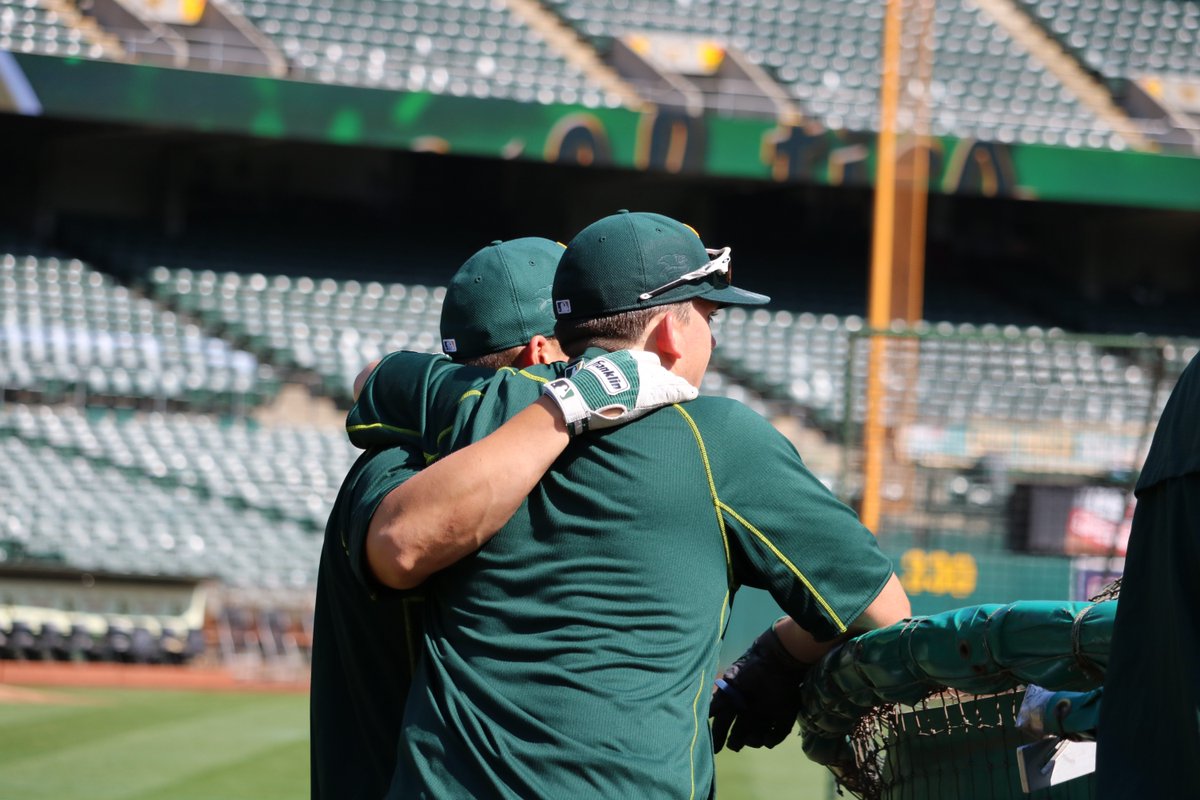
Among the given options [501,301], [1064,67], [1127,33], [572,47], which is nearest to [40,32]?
[572,47]

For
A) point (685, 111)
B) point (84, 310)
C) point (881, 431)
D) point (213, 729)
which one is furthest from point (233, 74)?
point (881, 431)

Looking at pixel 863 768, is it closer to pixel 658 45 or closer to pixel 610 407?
pixel 610 407

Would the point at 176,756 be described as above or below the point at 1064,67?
below

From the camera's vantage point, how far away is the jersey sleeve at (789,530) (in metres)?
1.89

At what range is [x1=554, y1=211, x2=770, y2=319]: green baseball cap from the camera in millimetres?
1962

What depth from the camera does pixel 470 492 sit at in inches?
72.6

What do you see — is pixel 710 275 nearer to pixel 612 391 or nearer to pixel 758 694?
pixel 612 391

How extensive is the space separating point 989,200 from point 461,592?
21203 millimetres

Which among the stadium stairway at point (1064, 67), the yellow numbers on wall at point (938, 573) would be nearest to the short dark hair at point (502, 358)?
the yellow numbers on wall at point (938, 573)

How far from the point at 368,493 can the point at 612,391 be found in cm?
41

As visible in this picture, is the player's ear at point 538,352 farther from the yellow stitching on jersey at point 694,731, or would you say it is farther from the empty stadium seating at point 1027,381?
the empty stadium seating at point 1027,381

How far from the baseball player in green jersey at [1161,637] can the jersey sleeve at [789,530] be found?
0.47m

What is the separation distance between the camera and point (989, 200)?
869 inches

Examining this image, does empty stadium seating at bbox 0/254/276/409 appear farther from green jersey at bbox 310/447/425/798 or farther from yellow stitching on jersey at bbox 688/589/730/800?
yellow stitching on jersey at bbox 688/589/730/800
